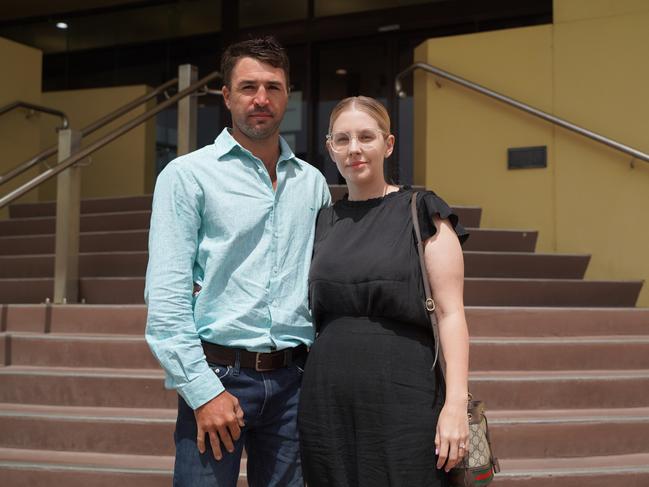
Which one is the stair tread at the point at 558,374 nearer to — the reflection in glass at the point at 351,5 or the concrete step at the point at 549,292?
the concrete step at the point at 549,292

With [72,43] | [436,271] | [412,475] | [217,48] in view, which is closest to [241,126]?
[436,271]

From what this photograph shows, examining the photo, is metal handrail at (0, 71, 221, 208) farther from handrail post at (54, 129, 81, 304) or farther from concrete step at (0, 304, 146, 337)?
concrete step at (0, 304, 146, 337)

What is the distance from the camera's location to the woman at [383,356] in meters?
1.71

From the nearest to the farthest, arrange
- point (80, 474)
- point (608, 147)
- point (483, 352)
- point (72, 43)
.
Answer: point (80, 474) → point (483, 352) → point (608, 147) → point (72, 43)

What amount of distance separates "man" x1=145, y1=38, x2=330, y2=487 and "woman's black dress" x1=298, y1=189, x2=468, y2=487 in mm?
82

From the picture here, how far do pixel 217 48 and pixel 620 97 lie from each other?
198 inches

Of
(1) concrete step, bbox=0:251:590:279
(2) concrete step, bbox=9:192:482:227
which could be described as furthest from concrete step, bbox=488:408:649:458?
(2) concrete step, bbox=9:192:482:227

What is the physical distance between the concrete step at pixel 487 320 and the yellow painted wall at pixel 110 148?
4.52 meters

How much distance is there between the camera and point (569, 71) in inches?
252

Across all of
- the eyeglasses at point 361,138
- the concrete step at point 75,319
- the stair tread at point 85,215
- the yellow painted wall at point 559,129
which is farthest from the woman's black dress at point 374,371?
the yellow painted wall at point 559,129

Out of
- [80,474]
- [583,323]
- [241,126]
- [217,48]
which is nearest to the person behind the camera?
[241,126]

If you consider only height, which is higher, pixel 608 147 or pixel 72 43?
pixel 72 43

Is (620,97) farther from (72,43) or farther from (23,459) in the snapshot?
(72,43)

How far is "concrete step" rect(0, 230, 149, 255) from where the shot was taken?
5738 mm
